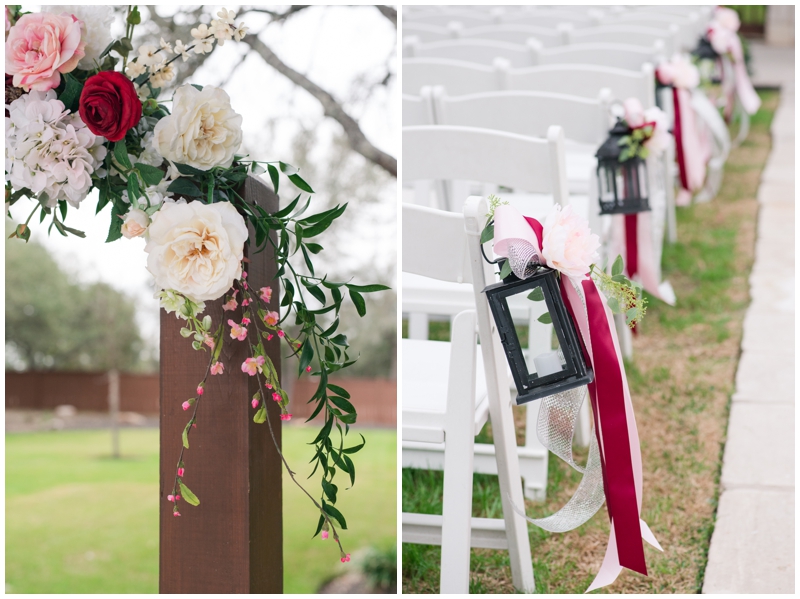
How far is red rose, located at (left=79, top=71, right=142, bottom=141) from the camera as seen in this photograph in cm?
102

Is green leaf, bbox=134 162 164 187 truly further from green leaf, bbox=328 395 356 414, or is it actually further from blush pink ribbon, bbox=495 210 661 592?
blush pink ribbon, bbox=495 210 661 592

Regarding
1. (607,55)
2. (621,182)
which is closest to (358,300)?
(621,182)

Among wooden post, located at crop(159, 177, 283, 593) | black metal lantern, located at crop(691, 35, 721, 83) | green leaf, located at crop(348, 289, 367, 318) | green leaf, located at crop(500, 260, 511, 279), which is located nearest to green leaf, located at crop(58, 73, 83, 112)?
wooden post, located at crop(159, 177, 283, 593)

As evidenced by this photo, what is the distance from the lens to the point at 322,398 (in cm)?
114

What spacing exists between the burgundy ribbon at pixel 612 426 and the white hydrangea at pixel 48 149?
2.42ft

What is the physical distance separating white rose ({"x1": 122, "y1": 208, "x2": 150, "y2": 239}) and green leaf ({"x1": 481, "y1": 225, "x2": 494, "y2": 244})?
1.90ft

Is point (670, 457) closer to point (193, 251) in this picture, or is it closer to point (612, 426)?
point (612, 426)

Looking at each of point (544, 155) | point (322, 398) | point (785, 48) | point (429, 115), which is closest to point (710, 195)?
point (429, 115)

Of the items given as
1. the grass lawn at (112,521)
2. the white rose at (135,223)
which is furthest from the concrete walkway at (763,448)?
the grass lawn at (112,521)

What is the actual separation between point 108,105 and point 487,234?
2.16 feet

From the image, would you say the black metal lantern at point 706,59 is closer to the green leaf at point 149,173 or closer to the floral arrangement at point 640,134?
the floral arrangement at point 640,134

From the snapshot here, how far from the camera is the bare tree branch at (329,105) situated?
9.71 feet

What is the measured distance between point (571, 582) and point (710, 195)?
3774mm

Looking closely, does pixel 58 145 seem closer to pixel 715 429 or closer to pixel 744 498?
pixel 744 498
